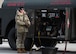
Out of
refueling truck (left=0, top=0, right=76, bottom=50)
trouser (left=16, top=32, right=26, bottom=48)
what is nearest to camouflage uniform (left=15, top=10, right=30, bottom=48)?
trouser (left=16, top=32, right=26, bottom=48)

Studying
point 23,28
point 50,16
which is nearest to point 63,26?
point 50,16

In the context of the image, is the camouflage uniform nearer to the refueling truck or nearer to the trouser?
the trouser

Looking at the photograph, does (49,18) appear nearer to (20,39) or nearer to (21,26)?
(21,26)

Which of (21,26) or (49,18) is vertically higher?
(49,18)

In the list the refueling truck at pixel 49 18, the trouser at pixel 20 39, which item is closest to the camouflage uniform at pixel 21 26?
the trouser at pixel 20 39

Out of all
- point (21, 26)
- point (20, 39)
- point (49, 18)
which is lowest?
point (20, 39)

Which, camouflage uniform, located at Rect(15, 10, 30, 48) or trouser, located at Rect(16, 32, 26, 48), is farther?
trouser, located at Rect(16, 32, 26, 48)

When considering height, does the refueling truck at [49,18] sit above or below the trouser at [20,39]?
above

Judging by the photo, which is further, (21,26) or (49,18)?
(49,18)

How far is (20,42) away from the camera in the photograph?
14.5m

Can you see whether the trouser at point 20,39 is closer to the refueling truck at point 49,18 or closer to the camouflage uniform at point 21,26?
the camouflage uniform at point 21,26

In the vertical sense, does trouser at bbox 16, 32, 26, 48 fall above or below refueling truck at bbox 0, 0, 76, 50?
below

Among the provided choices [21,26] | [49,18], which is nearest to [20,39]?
[21,26]

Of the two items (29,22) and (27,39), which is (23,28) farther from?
(27,39)
